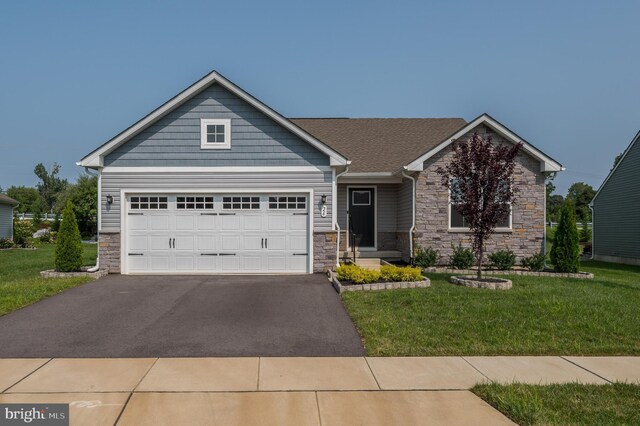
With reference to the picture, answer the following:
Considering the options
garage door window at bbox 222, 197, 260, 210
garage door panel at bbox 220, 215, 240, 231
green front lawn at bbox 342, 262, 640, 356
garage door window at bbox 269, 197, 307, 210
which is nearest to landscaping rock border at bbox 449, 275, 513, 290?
green front lawn at bbox 342, 262, 640, 356

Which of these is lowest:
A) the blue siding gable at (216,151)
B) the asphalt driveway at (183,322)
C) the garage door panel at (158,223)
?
the asphalt driveway at (183,322)

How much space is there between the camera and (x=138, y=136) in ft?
43.8

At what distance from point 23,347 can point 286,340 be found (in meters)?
3.80

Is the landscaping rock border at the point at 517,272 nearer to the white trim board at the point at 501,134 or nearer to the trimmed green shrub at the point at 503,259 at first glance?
the trimmed green shrub at the point at 503,259

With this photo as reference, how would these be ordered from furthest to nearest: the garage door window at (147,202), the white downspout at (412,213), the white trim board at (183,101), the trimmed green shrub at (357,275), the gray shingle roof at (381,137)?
the gray shingle roof at (381,137)
the white downspout at (412,213)
the garage door window at (147,202)
the white trim board at (183,101)
the trimmed green shrub at (357,275)

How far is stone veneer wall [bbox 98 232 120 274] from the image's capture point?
A: 13.2m

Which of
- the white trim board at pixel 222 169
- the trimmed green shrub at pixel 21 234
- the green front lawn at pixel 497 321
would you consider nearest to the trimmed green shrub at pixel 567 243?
the green front lawn at pixel 497 321

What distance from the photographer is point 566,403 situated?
464cm

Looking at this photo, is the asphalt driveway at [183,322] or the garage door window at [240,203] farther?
the garage door window at [240,203]

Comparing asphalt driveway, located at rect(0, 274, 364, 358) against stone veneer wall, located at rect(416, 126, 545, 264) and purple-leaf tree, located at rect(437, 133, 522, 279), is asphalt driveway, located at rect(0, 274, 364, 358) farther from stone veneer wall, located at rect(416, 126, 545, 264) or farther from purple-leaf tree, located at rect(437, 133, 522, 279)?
stone veneer wall, located at rect(416, 126, 545, 264)

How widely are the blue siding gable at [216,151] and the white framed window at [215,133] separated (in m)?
0.12

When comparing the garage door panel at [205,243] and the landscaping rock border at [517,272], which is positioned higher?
the garage door panel at [205,243]

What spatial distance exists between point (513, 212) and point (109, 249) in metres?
12.8

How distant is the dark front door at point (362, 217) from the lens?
648 inches
